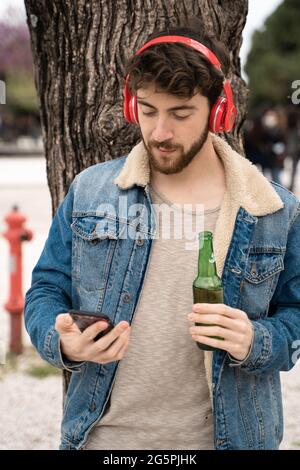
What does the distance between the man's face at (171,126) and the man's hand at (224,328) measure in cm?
43

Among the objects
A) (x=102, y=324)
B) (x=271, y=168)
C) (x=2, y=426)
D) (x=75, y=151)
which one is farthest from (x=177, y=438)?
(x=271, y=168)

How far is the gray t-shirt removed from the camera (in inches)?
A: 82.8

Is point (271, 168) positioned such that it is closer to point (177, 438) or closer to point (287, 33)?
point (177, 438)

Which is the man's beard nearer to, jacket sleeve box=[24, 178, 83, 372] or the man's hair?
the man's hair

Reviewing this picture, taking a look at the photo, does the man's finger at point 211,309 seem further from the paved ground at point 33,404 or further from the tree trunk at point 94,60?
the paved ground at point 33,404

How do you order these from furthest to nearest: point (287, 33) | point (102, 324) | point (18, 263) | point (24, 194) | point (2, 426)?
point (287, 33)
point (24, 194)
point (18, 263)
point (2, 426)
point (102, 324)

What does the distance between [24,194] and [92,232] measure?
14166 mm

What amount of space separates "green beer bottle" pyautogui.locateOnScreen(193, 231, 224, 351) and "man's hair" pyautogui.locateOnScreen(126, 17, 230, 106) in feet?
1.31

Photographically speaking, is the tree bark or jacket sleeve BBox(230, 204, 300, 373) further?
the tree bark

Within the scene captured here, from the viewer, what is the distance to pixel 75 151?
3049 millimetres

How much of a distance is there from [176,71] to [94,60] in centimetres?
104

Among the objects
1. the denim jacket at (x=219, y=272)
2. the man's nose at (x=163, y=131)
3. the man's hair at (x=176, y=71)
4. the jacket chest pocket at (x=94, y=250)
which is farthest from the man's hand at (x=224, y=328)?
the man's hair at (x=176, y=71)

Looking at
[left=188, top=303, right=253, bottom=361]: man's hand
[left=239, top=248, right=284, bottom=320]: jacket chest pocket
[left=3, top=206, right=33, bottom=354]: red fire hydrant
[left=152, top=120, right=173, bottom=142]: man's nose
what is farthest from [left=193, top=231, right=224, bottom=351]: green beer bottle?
[left=3, top=206, right=33, bottom=354]: red fire hydrant

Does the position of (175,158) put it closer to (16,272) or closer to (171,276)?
(171,276)
